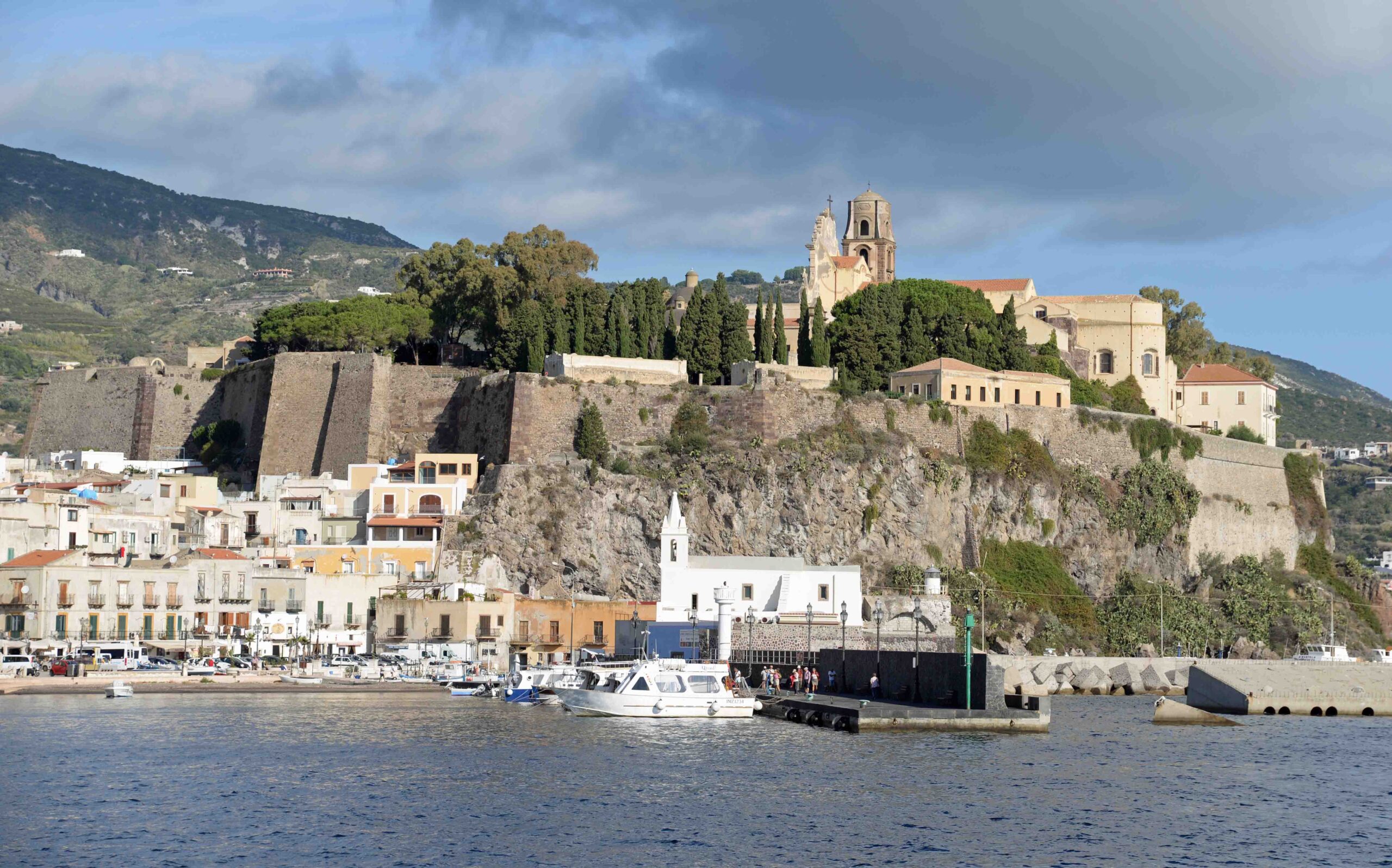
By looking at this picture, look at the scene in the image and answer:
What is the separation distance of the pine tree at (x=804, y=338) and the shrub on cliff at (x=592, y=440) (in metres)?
10.4

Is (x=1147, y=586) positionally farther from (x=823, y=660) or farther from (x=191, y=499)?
(x=191, y=499)

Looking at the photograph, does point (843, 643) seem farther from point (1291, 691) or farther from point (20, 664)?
point (20, 664)

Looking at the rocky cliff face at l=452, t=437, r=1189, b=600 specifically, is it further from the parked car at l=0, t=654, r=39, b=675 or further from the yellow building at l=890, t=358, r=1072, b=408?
the parked car at l=0, t=654, r=39, b=675

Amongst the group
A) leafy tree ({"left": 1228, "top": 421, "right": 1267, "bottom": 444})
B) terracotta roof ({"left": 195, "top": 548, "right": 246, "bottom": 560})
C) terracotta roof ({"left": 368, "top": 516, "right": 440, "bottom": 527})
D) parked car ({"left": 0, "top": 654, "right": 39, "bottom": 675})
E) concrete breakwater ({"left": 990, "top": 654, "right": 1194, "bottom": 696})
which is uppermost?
leafy tree ({"left": 1228, "top": 421, "right": 1267, "bottom": 444})

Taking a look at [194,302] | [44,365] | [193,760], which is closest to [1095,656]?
[193,760]

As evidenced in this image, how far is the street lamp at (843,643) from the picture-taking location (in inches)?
1950

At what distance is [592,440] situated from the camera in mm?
64875

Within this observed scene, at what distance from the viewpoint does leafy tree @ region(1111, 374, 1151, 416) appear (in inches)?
3039

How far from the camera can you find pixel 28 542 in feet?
185

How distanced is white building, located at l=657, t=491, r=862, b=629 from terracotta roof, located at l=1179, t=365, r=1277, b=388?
30663 millimetres

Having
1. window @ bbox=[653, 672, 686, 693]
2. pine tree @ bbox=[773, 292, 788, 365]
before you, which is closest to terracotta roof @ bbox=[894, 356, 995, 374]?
pine tree @ bbox=[773, 292, 788, 365]

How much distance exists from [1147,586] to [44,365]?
302 feet

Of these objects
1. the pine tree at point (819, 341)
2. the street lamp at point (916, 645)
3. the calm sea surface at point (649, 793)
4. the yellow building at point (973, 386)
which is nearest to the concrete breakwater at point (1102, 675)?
the street lamp at point (916, 645)

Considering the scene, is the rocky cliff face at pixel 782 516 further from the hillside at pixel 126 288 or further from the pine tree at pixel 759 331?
the hillside at pixel 126 288
